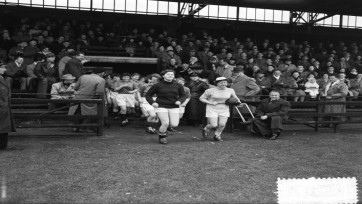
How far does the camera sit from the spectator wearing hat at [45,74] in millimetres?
12031

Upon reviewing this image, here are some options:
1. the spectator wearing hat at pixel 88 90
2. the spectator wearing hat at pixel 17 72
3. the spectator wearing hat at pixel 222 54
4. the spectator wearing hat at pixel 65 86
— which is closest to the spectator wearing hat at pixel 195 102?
the spectator wearing hat at pixel 88 90

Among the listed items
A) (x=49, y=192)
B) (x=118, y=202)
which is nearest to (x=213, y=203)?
(x=118, y=202)

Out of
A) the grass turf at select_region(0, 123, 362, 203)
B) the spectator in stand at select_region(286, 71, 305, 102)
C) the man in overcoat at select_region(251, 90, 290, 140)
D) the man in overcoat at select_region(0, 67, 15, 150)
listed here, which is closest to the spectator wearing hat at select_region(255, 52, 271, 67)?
the spectator in stand at select_region(286, 71, 305, 102)

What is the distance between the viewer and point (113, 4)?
25.1 metres

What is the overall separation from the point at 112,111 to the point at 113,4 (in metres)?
13.8

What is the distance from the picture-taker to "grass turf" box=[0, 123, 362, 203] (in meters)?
5.16

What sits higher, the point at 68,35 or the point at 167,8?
the point at 167,8

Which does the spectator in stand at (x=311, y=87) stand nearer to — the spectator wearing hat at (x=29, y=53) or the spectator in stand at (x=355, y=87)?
the spectator in stand at (x=355, y=87)

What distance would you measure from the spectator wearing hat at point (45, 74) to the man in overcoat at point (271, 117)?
643 cm

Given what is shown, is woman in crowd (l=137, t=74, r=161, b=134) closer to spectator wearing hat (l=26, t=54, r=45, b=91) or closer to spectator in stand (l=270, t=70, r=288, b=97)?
spectator wearing hat (l=26, t=54, r=45, b=91)

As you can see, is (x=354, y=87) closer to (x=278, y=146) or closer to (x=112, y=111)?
(x=278, y=146)

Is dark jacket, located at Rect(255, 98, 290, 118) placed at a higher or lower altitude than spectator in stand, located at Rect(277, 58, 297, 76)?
lower

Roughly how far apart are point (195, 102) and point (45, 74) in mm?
4787

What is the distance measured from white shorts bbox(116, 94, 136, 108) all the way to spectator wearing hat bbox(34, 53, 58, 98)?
2.31m
